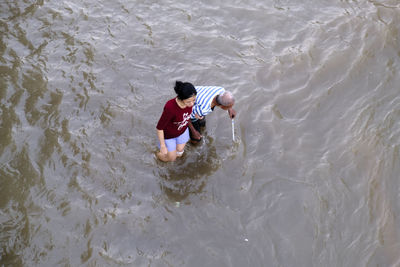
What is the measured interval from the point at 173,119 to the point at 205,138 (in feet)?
4.42

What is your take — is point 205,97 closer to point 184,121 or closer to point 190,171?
point 184,121

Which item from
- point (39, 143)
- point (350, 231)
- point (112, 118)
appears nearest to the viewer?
point (350, 231)

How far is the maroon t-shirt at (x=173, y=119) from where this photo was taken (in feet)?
17.1

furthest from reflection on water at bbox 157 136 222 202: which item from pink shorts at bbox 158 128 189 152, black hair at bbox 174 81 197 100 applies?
black hair at bbox 174 81 197 100

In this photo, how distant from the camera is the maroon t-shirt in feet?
17.1

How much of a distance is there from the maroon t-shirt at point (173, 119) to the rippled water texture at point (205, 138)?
794 mm

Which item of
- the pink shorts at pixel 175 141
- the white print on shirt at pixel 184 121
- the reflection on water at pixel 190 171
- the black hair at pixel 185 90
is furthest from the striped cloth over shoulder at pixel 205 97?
the reflection on water at pixel 190 171

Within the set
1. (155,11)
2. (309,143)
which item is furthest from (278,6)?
(309,143)

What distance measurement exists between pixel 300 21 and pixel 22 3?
20.9ft

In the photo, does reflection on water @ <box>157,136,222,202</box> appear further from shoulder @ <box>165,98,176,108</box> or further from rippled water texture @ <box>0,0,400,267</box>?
shoulder @ <box>165,98,176,108</box>

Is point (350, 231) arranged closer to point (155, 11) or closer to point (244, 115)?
point (244, 115)

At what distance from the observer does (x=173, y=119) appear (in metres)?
5.40

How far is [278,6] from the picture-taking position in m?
8.67

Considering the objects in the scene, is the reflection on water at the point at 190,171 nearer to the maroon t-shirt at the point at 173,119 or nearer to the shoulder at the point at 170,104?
the maroon t-shirt at the point at 173,119
